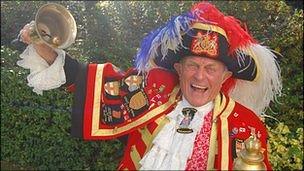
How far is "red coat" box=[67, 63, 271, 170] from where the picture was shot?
2916 mm

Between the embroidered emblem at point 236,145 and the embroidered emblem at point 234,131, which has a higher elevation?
the embroidered emblem at point 234,131

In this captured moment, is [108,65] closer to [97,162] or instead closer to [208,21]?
[208,21]

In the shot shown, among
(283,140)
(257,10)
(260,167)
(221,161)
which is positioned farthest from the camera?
(257,10)

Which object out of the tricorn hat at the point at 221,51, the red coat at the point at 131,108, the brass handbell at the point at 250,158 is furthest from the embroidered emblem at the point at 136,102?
the brass handbell at the point at 250,158

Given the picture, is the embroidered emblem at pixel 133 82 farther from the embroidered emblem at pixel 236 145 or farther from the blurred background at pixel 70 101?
the blurred background at pixel 70 101

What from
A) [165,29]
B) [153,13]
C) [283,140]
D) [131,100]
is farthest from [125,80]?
[153,13]

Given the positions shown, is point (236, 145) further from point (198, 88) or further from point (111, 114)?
point (111, 114)

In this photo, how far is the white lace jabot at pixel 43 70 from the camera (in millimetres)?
2922

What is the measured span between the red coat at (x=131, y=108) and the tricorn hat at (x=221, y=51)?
10cm

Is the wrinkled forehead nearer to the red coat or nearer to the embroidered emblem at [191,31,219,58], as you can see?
the embroidered emblem at [191,31,219,58]

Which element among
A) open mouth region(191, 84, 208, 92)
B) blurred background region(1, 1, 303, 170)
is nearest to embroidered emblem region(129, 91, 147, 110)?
open mouth region(191, 84, 208, 92)

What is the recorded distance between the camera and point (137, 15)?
5.78 metres

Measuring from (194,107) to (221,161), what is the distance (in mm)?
316

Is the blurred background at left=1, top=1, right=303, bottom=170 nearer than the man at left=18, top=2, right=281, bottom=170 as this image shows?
No
